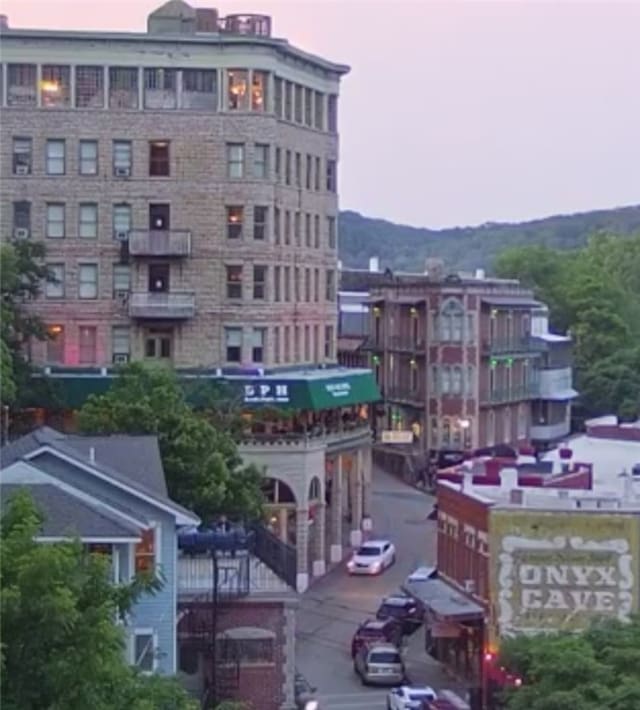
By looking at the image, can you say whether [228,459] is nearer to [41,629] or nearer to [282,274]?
[282,274]

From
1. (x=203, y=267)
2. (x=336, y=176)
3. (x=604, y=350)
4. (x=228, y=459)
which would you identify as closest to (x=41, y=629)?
(x=228, y=459)

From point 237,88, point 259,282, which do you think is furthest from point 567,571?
point 237,88

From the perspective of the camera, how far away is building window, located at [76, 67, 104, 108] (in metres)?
58.4

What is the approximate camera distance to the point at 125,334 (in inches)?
2371

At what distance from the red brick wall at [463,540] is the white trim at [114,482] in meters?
10.1

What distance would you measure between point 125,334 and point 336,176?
899cm

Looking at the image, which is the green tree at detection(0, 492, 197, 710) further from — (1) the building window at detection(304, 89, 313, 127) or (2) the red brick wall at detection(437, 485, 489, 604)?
(1) the building window at detection(304, 89, 313, 127)

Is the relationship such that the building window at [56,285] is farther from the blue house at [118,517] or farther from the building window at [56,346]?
the blue house at [118,517]

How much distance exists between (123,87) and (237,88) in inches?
118

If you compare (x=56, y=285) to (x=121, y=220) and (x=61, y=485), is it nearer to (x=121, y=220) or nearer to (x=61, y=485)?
(x=121, y=220)

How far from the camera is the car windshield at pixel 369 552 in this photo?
55394 mm

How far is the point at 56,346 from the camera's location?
5969 cm

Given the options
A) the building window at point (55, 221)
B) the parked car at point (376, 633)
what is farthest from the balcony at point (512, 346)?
the parked car at point (376, 633)

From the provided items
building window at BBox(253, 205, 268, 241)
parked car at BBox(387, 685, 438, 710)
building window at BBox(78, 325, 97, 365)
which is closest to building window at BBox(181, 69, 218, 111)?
building window at BBox(253, 205, 268, 241)
